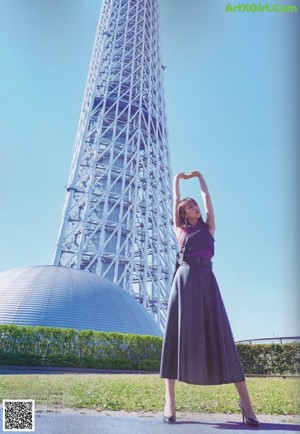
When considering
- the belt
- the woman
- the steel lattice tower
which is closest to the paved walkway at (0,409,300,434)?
the woman

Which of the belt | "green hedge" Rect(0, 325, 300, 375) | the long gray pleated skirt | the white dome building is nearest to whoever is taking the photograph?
the long gray pleated skirt

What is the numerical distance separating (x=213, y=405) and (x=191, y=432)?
998 mm

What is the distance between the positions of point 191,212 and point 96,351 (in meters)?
11.4

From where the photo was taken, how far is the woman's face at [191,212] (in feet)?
8.79

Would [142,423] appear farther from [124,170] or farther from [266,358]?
[124,170]

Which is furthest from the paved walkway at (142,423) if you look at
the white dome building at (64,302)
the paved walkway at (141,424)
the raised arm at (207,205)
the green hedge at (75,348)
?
the white dome building at (64,302)

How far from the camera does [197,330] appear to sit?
2377 millimetres

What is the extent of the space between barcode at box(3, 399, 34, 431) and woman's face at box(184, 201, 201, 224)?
1.51 meters

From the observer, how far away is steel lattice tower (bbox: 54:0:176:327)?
32656 millimetres

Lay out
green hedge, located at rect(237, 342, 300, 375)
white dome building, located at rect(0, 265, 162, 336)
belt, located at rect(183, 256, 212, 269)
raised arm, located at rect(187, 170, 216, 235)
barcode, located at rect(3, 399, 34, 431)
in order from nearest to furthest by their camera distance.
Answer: barcode, located at rect(3, 399, 34, 431)
belt, located at rect(183, 256, 212, 269)
raised arm, located at rect(187, 170, 216, 235)
green hedge, located at rect(237, 342, 300, 375)
white dome building, located at rect(0, 265, 162, 336)

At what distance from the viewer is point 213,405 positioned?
121 inches

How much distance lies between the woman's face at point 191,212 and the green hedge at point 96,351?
25.7 feet

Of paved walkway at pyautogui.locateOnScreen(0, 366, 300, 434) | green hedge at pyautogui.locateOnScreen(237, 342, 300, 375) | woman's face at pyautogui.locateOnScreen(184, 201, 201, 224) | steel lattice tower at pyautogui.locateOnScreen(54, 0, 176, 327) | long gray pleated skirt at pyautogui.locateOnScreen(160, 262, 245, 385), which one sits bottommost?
green hedge at pyautogui.locateOnScreen(237, 342, 300, 375)

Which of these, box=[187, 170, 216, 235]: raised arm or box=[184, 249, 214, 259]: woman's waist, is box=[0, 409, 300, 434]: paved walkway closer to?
box=[184, 249, 214, 259]: woman's waist
